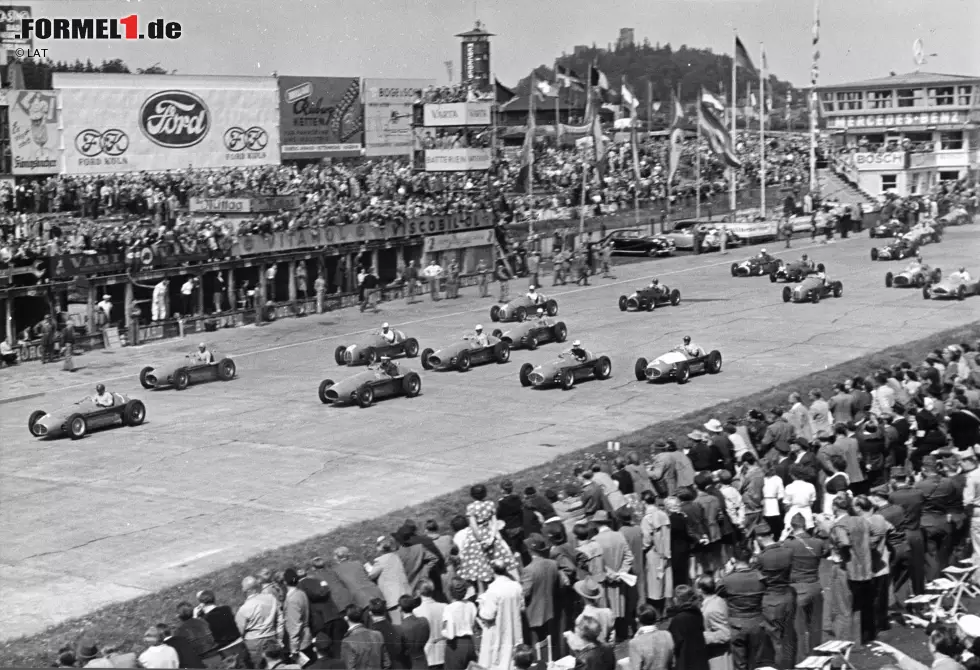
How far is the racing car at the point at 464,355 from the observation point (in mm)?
34875

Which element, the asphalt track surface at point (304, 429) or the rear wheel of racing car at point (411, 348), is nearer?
the asphalt track surface at point (304, 429)

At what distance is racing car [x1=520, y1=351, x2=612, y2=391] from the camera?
106 feet

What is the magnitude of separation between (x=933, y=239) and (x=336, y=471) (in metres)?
44.7

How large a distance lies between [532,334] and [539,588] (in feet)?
79.7

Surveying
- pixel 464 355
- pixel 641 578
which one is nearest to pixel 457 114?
pixel 464 355

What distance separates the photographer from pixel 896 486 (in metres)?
16.1

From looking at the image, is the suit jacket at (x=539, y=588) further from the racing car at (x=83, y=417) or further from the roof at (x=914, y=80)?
the roof at (x=914, y=80)

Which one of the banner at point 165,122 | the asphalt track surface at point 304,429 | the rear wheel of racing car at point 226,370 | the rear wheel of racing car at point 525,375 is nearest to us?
the asphalt track surface at point 304,429

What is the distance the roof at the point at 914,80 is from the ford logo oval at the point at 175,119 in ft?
188

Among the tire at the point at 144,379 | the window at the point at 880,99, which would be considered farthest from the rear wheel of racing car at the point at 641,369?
the window at the point at 880,99

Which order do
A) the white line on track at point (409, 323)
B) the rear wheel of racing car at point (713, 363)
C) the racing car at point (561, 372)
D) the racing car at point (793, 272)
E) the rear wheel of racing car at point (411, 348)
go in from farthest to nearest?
the racing car at point (793, 272), the rear wheel of racing car at point (411, 348), the rear wheel of racing car at point (713, 363), the white line on track at point (409, 323), the racing car at point (561, 372)

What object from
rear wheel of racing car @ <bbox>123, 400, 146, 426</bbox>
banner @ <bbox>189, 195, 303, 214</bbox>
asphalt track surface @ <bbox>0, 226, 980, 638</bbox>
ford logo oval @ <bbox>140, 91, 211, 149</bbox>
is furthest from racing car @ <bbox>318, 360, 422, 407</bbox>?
ford logo oval @ <bbox>140, 91, 211, 149</bbox>

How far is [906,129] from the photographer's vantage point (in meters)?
94.8

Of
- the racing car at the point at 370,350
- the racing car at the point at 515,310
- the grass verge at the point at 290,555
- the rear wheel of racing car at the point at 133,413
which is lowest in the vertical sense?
the grass verge at the point at 290,555
